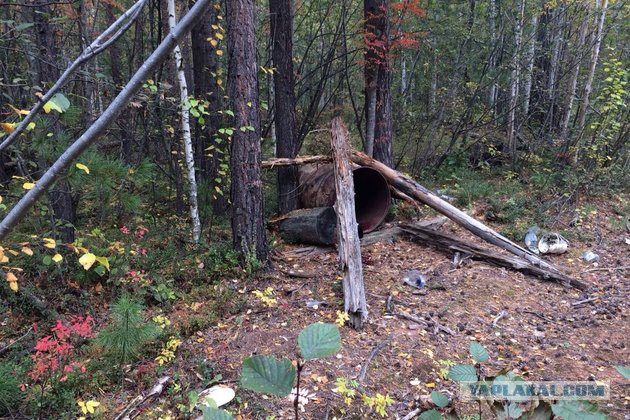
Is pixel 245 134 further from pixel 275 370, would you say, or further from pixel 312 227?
pixel 275 370

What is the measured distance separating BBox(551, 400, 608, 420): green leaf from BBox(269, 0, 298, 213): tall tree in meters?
5.71

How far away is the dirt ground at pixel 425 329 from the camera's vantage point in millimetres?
3203

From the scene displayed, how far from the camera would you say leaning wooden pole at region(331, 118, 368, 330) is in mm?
4070

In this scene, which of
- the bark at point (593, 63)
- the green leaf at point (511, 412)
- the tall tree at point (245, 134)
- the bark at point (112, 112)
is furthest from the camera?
the bark at point (593, 63)

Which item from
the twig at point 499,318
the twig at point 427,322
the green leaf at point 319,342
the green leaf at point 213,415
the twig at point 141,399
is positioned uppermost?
the green leaf at point 319,342

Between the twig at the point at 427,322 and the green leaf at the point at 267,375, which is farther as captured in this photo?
Result: the twig at the point at 427,322

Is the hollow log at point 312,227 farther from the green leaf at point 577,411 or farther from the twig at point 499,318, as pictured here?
the green leaf at point 577,411

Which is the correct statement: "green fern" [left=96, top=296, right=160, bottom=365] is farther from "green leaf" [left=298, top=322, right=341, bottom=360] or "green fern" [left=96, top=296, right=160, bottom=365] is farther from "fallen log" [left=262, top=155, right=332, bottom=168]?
"fallen log" [left=262, top=155, right=332, bottom=168]

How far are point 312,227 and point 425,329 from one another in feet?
7.59

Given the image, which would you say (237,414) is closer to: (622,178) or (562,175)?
(562,175)

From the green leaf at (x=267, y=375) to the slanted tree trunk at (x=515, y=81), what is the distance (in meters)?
10.1

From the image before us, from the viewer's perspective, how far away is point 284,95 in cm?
673

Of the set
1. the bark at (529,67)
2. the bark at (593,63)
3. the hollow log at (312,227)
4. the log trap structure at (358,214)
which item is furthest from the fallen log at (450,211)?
the bark at (529,67)

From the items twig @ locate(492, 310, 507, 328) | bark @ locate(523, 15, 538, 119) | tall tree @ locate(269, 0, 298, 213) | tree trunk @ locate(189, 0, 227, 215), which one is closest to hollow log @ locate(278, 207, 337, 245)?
tall tree @ locate(269, 0, 298, 213)
